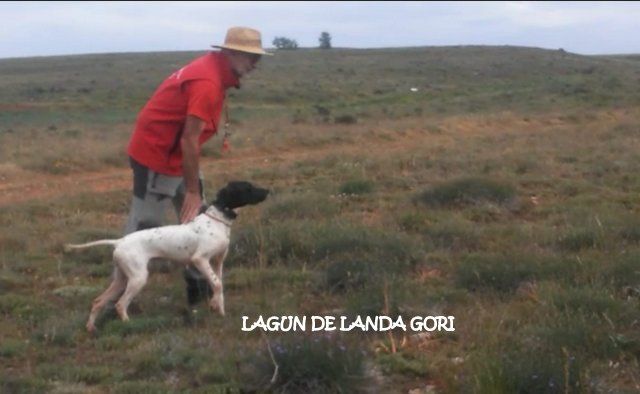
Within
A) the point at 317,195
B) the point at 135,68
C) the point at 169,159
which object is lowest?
the point at 135,68

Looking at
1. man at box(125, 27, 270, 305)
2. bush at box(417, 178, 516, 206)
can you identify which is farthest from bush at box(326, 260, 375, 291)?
bush at box(417, 178, 516, 206)

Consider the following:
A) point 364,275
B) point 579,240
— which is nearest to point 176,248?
point 364,275

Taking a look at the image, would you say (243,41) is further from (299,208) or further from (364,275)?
(299,208)

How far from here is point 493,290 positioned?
7.08 meters

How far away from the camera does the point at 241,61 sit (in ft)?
21.6

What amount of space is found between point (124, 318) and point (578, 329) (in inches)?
102

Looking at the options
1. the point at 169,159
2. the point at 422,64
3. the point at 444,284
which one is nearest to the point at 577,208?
the point at 444,284

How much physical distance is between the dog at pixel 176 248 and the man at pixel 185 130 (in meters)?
0.15

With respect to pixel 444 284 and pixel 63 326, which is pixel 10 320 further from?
pixel 444 284

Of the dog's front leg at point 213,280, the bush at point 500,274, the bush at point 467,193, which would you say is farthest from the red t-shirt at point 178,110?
the bush at point 467,193

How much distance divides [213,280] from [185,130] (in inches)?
35.0

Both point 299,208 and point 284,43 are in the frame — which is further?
point 284,43

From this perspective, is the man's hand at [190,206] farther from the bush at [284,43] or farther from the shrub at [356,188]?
the bush at [284,43]

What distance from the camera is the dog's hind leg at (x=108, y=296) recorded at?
6539mm
